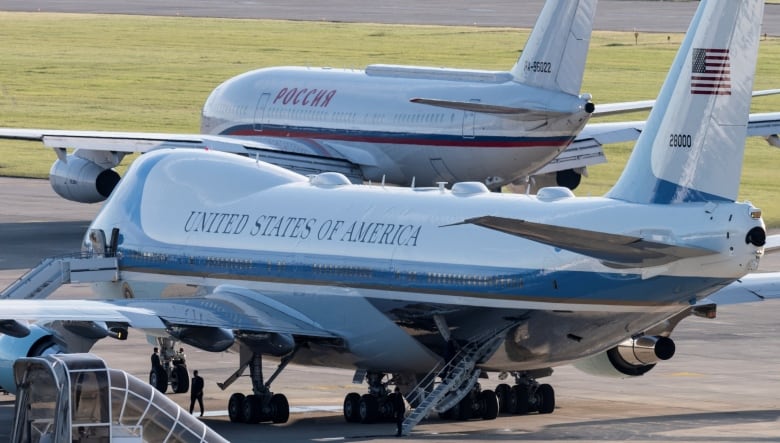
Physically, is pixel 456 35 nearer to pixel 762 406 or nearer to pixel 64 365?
pixel 762 406

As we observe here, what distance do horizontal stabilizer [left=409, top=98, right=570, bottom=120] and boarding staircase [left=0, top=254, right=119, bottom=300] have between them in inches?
824

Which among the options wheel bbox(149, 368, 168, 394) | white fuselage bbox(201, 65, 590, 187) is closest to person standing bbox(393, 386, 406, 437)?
wheel bbox(149, 368, 168, 394)

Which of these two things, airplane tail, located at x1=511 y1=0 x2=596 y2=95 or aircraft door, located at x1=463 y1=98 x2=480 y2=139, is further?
aircraft door, located at x1=463 y1=98 x2=480 y2=139

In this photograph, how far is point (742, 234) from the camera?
111 feet

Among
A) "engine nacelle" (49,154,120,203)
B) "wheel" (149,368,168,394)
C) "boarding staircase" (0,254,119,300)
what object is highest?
"engine nacelle" (49,154,120,203)

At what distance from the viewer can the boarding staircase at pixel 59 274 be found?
42125mm

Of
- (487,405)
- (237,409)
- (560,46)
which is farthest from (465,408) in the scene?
(560,46)

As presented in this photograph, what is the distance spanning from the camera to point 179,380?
4112 centimetres

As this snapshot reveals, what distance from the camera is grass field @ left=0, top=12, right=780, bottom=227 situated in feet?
316

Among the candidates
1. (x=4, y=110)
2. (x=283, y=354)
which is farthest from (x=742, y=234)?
(x=4, y=110)

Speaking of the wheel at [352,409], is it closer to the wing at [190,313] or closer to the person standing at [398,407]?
the person standing at [398,407]

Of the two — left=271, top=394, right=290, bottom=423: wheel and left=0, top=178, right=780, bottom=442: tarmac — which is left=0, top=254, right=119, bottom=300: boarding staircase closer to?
left=0, top=178, right=780, bottom=442: tarmac

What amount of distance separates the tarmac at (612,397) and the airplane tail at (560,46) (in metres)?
11.8

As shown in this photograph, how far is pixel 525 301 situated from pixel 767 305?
2257 centimetres
